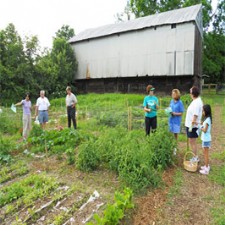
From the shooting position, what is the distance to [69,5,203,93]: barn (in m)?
15.9

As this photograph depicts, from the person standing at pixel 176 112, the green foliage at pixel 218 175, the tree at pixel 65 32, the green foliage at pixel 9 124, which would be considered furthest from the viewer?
the tree at pixel 65 32

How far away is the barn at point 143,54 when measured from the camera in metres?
15.9

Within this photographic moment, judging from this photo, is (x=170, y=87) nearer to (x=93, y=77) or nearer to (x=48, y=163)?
(x=93, y=77)

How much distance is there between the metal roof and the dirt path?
14209 millimetres

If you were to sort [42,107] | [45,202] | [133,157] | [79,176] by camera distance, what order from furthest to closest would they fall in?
[42,107]
[79,176]
[133,157]
[45,202]

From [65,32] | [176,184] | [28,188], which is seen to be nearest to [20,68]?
[28,188]

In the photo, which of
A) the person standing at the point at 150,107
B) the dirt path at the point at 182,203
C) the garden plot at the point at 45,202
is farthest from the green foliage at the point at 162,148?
the garden plot at the point at 45,202

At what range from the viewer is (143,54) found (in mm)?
17562

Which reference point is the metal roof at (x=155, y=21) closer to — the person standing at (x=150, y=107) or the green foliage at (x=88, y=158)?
the person standing at (x=150, y=107)

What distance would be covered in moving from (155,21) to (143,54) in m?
2.76

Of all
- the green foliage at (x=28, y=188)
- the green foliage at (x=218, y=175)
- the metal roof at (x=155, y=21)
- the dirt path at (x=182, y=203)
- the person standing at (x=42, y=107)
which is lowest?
the dirt path at (x=182, y=203)

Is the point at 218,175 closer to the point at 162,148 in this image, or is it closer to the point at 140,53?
the point at 162,148

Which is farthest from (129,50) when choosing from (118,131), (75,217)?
(75,217)

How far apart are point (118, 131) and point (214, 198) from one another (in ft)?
8.59
